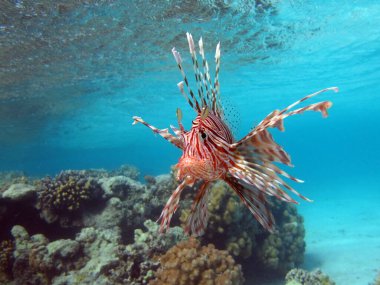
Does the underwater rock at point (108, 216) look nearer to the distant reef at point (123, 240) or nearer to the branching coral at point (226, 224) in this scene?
the distant reef at point (123, 240)

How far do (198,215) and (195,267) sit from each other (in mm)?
2066

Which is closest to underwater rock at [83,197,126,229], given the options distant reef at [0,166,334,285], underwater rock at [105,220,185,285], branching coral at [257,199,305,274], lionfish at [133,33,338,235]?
distant reef at [0,166,334,285]

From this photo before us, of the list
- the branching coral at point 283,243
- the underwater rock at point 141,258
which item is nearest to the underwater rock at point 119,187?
the underwater rock at point 141,258

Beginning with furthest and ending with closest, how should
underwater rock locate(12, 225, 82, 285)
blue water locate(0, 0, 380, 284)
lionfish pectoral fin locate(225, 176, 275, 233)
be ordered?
blue water locate(0, 0, 380, 284) → underwater rock locate(12, 225, 82, 285) → lionfish pectoral fin locate(225, 176, 275, 233)

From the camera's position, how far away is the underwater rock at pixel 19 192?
6.16 metres

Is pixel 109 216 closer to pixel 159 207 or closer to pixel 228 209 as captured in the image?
pixel 159 207

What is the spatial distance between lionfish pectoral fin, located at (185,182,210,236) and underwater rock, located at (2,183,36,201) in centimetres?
477

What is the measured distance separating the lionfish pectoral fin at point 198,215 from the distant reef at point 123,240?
6.38 feet

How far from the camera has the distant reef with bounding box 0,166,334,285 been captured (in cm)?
473

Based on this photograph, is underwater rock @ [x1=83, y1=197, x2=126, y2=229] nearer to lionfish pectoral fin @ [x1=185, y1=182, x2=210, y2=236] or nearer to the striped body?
lionfish pectoral fin @ [x1=185, y1=182, x2=210, y2=236]

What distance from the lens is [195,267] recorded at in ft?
15.1

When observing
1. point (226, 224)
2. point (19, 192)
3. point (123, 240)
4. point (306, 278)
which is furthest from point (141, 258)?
point (306, 278)

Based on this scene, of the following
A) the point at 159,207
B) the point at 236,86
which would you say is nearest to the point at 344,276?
the point at 159,207

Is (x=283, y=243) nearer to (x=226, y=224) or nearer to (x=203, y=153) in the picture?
(x=226, y=224)
